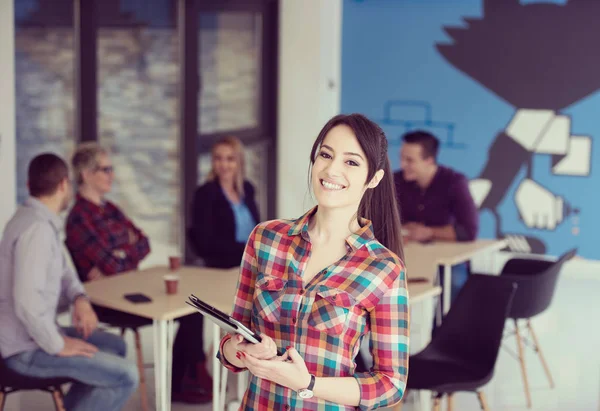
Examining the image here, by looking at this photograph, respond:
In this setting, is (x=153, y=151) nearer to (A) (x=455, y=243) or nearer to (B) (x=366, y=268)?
(A) (x=455, y=243)

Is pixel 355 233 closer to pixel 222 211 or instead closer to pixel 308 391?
pixel 308 391

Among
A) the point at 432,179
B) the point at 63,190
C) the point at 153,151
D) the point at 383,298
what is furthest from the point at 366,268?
the point at 153,151

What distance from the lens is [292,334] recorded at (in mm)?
2146

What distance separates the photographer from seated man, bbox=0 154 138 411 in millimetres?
3611

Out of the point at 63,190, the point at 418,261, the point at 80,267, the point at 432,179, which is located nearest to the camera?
the point at 63,190

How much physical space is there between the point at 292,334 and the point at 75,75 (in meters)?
4.41

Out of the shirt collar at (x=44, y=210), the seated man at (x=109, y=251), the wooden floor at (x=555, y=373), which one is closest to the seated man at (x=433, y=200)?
the wooden floor at (x=555, y=373)

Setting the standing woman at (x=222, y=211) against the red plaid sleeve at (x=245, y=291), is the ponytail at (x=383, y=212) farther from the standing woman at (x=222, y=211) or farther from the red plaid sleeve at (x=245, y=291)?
the standing woman at (x=222, y=211)

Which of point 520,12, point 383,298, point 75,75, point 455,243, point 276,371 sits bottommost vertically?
point 455,243

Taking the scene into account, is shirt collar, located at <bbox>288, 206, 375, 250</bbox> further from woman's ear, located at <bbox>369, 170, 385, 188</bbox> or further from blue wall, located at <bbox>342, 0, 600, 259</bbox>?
blue wall, located at <bbox>342, 0, 600, 259</bbox>

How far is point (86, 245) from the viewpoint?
15.3 feet

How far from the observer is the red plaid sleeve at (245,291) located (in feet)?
7.44

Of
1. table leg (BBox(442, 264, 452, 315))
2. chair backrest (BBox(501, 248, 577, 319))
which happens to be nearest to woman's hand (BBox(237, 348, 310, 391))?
chair backrest (BBox(501, 248, 577, 319))

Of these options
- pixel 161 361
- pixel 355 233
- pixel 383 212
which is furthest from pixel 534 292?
pixel 355 233
